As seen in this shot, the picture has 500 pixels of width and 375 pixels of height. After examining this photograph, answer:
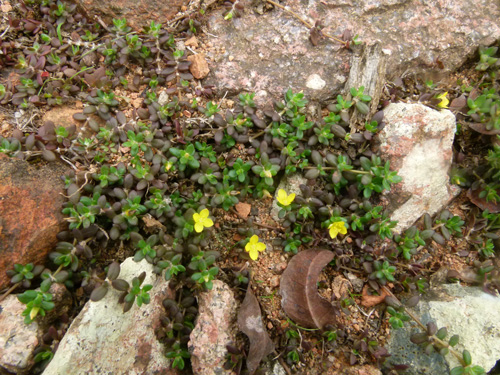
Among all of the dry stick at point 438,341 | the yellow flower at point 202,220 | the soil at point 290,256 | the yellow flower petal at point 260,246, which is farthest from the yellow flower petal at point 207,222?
the dry stick at point 438,341

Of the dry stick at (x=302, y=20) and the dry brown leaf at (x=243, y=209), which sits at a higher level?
the dry stick at (x=302, y=20)

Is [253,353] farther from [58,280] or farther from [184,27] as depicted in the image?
[184,27]

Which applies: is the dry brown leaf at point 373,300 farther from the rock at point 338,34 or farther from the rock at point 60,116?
the rock at point 60,116

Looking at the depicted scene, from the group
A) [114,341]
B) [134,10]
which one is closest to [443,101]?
[134,10]

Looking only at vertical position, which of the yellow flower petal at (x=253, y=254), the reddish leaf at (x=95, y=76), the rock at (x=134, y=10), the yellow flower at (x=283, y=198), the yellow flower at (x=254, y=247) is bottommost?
the yellow flower petal at (x=253, y=254)

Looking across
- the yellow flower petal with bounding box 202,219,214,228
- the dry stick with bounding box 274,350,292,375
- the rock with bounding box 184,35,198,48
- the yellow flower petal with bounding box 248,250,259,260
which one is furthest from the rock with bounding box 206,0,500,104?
the dry stick with bounding box 274,350,292,375

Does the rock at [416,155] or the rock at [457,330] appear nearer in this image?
the rock at [457,330]

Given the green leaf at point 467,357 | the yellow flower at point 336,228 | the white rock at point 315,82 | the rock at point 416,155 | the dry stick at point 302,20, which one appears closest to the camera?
the green leaf at point 467,357
